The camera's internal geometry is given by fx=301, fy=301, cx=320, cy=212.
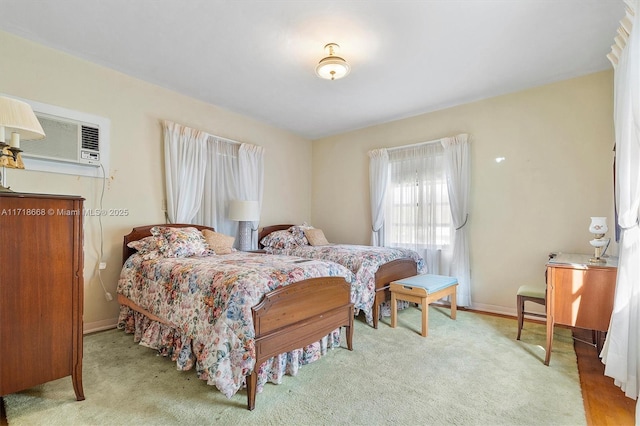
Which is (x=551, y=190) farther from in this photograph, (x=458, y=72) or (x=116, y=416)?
(x=116, y=416)

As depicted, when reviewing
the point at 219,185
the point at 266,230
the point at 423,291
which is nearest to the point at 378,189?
the point at 266,230

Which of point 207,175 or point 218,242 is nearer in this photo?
point 218,242

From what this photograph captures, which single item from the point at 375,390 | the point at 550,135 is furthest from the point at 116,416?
the point at 550,135

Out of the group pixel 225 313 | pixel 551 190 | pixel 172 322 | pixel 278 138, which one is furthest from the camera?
pixel 278 138

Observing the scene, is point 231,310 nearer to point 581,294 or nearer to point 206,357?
point 206,357

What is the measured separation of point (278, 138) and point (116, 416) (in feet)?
14.0

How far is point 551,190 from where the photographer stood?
3.49 m

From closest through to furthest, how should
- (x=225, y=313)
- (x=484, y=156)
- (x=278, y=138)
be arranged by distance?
(x=225, y=313), (x=484, y=156), (x=278, y=138)

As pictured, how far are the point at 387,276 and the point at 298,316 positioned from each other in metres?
1.61

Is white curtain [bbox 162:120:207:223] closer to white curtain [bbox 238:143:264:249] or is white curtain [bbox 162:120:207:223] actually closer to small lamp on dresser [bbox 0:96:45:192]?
white curtain [bbox 238:143:264:249]

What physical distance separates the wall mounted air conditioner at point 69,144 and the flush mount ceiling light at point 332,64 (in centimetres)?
238

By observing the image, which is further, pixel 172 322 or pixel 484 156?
pixel 484 156

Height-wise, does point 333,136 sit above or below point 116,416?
above

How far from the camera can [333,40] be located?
2670 millimetres
